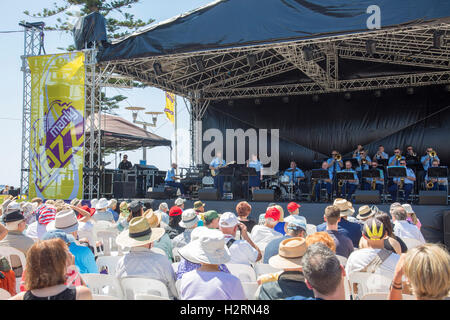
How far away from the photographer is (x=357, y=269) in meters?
3.59

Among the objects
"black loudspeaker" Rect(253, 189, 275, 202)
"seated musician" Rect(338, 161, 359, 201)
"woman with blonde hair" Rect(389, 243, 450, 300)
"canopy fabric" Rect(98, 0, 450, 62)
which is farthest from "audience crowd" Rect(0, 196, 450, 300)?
"seated musician" Rect(338, 161, 359, 201)

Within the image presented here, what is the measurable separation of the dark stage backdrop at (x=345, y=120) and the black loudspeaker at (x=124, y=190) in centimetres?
414

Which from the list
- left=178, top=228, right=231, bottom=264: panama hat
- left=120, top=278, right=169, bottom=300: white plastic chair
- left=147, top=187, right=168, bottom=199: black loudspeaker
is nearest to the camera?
left=178, top=228, right=231, bottom=264: panama hat

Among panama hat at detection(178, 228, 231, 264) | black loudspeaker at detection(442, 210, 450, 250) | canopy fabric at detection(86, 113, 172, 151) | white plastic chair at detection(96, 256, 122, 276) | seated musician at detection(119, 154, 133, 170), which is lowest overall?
black loudspeaker at detection(442, 210, 450, 250)

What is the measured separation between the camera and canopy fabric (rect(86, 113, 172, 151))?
54.7 ft

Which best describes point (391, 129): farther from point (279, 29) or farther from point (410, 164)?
point (279, 29)

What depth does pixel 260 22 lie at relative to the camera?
10.1m

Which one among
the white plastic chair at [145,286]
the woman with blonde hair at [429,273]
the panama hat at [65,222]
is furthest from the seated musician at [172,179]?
the woman with blonde hair at [429,273]

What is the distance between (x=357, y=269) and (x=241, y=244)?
1.14 metres

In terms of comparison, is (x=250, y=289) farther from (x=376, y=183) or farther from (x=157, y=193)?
(x=376, y=183)

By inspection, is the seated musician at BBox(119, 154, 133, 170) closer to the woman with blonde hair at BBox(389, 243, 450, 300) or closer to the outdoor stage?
the outdoor stage

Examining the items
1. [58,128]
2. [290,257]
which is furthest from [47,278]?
[58,128]

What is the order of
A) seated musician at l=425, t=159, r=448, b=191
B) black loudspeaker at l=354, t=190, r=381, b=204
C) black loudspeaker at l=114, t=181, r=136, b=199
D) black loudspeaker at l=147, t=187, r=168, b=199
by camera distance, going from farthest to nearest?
black loudspeaker at l=114, t=181, r=136, b=199 → black loudspeaker at l=147, t=187, r=168, b=199 → seated musician at l=425, t=159, r=448, b=191 → black loudspeaker at l=354, t=190, r=381, b=204

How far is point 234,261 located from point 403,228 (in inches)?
101
